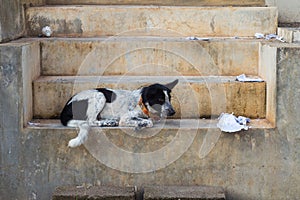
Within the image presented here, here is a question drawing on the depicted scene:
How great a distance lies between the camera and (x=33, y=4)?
7.51 meters

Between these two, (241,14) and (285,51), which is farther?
(241,14)

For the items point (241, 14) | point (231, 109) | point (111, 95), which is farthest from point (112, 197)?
point (241, 14)

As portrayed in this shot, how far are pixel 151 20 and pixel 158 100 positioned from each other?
1.86m

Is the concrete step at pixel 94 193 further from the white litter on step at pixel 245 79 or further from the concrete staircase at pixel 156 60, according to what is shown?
the white litter on step at pixel 245 79

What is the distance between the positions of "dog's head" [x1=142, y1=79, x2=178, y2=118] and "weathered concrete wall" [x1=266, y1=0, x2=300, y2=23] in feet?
8.36

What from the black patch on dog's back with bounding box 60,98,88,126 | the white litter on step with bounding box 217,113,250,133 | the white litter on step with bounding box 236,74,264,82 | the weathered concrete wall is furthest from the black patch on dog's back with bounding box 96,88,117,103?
the weathered concrete wall

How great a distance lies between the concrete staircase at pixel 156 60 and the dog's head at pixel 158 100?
0.16 m

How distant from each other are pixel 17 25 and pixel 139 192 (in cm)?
256

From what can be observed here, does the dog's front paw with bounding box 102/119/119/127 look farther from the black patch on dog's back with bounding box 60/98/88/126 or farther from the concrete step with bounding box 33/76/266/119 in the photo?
the concrete step with bounding box 33/76/266/119

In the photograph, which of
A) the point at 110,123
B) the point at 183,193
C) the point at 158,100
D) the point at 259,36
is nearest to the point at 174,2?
the point at 259,36

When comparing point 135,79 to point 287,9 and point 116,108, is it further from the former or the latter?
point 287,9

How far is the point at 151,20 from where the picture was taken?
742 cm

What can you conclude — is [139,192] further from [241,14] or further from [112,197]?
[241,14]

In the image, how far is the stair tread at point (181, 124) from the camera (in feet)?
19.4
